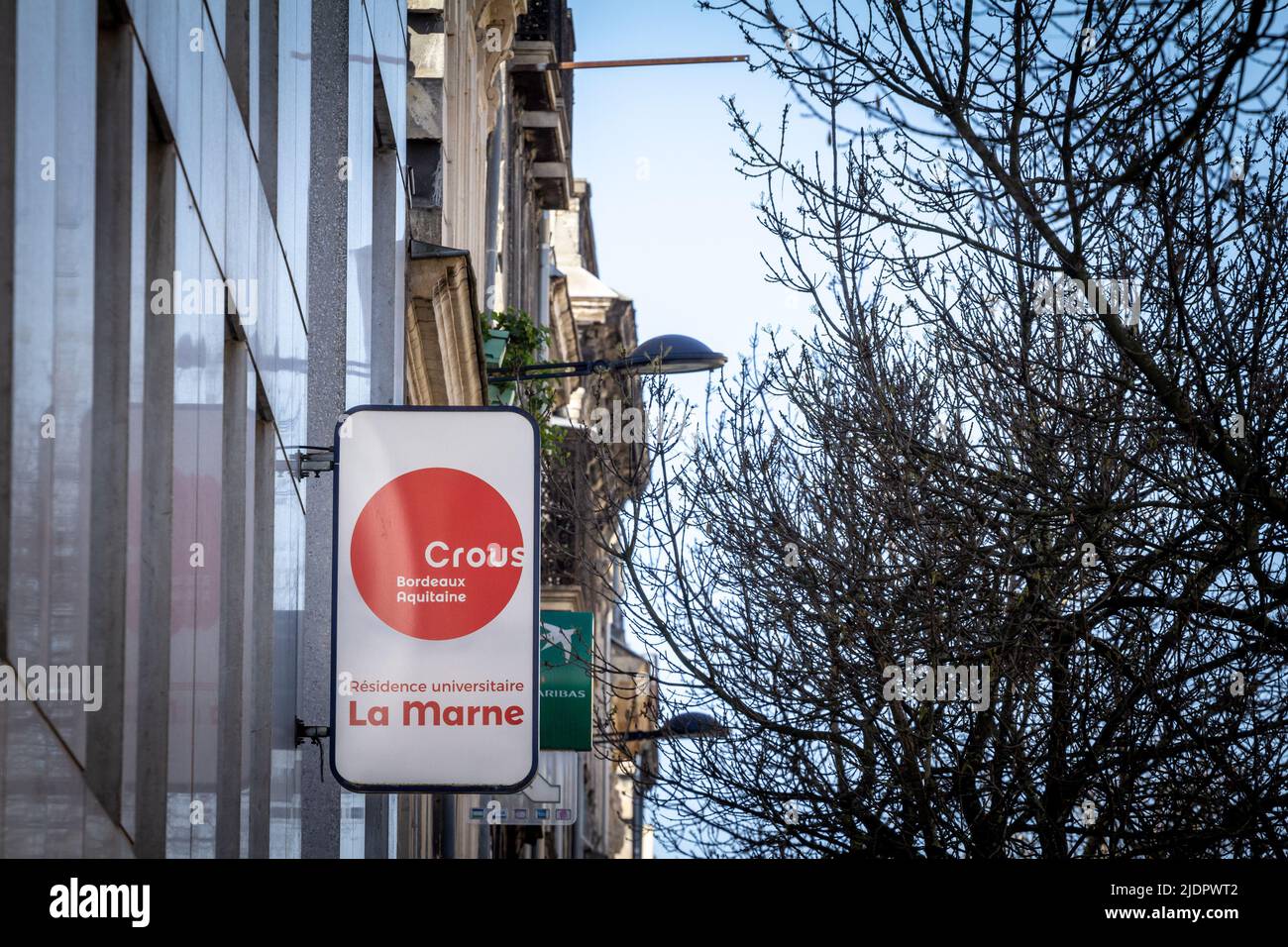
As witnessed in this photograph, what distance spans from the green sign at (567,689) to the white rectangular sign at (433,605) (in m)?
6.01

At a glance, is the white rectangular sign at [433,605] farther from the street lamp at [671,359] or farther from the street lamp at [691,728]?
the street lamp at [671,359]

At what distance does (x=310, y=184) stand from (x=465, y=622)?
3.72 meters

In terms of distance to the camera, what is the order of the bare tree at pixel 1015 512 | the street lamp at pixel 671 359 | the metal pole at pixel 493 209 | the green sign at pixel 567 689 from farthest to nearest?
the metal pole at pixel 493 209 < the street lamp at pixel 671 359 < the green sign at pixel 567 689 < the bare tree at pixel 1015 512

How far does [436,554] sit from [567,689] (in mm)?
6823

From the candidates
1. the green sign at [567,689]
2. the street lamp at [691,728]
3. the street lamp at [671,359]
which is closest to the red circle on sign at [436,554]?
the street lamp at [691,728]

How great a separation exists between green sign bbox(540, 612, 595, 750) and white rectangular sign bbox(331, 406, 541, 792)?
6.01 m

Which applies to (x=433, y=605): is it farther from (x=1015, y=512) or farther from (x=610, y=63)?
(x=610, y=63)

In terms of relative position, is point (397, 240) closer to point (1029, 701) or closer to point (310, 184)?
point (310, 184)

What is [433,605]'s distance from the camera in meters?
9.01

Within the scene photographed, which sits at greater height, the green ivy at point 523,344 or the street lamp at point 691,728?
the green ivy at point 523,344

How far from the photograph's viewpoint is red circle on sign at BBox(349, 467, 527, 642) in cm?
895

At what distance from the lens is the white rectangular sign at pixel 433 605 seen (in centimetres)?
886
